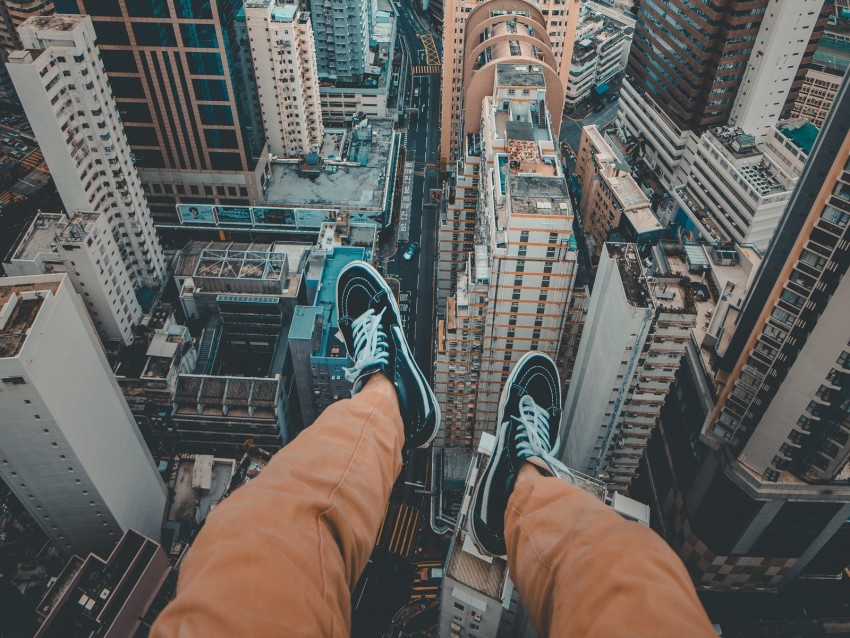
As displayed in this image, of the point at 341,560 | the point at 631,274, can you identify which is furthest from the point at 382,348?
the point at 631,274

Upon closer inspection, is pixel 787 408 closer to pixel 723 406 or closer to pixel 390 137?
pixel 723 406

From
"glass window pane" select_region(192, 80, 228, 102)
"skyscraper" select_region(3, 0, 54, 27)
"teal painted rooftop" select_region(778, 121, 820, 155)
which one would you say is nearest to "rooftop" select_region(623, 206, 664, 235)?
"teal painted rooftop" select_region(778, 121, 820, 155)

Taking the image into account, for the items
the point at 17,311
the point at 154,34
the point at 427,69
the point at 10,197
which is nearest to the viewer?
the point at 17,311

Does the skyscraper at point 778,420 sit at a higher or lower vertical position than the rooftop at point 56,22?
lower

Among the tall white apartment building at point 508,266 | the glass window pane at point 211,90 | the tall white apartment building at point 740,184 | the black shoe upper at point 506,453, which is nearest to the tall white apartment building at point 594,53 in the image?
the tall white apartment building at point 740,184

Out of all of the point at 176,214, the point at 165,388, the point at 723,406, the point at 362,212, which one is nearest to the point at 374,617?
the point at 165,388

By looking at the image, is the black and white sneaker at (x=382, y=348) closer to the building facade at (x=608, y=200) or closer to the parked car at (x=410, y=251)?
the building facade at (x=608, y=200)

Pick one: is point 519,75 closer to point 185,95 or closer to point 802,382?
point 802,382
